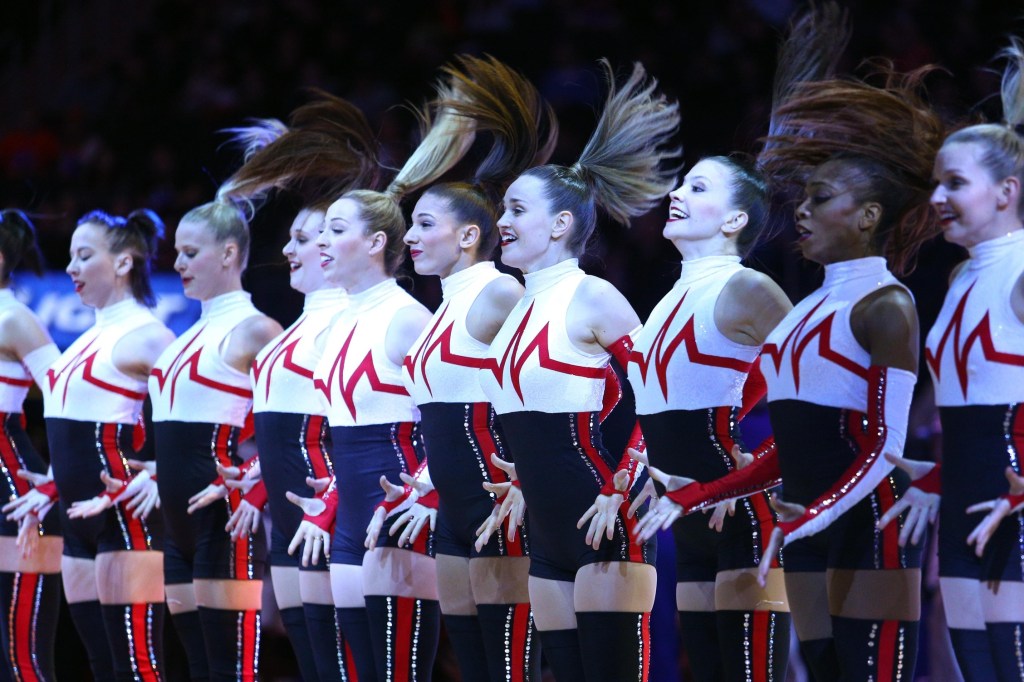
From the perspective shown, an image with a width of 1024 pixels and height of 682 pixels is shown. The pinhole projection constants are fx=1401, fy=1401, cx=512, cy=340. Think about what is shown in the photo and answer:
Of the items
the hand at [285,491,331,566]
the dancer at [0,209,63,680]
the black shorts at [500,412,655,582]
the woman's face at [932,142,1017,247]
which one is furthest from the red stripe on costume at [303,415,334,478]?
the woman's face at [932,142,1017,247]

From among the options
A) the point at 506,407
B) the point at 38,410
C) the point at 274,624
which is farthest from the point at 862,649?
the point at 38,410

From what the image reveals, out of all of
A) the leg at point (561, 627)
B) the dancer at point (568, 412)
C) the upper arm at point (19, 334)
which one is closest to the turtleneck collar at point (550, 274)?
the dancer at point (568, 412)

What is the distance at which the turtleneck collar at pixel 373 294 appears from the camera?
194 inches

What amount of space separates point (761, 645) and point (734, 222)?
48.3 inches

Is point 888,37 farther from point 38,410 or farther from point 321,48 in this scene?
point 38,410

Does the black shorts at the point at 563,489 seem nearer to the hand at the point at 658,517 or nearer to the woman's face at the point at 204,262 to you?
the hand at the point at 658,517

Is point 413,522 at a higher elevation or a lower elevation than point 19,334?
lower

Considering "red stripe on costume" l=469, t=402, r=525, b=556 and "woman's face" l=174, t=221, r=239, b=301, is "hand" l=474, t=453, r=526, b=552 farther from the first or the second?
"woman's face" l=174, t=221, r=239, b=301

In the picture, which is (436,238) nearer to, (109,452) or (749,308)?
(749,308)

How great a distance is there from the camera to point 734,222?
416cm

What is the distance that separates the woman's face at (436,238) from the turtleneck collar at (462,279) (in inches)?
2.1

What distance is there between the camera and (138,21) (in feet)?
39.2

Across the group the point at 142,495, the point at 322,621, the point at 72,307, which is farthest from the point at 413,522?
the point at 72,307

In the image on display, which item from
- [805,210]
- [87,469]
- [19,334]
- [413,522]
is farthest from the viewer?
[19,334]
